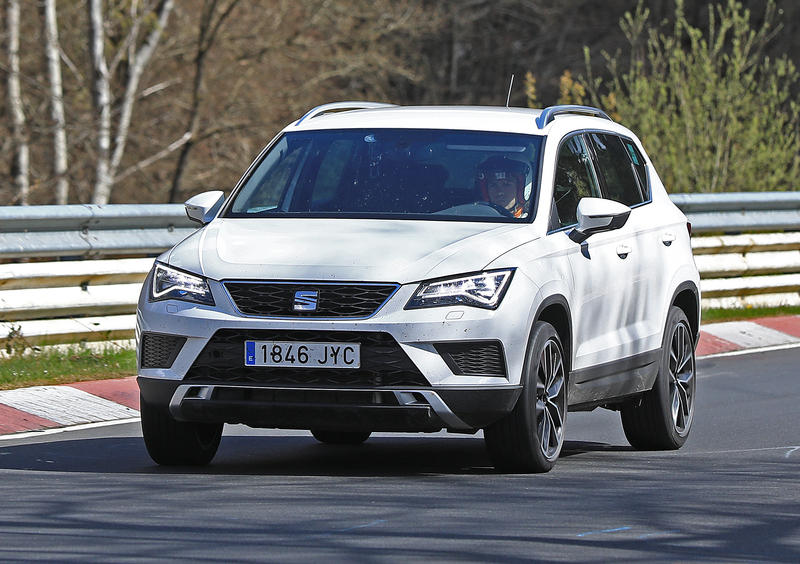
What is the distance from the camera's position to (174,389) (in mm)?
6672

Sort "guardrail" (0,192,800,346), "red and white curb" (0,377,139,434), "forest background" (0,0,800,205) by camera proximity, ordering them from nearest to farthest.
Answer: "red and white curb" (0,377,139,434) < "guardrail" (0,192,800,346) < "forest background" (0,0,800,205)

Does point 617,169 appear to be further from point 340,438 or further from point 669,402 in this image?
point 340,438

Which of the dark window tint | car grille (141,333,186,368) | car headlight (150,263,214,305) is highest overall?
the dark window tint

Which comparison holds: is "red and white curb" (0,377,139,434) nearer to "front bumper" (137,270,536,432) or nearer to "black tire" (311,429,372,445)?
"black tire" (311,429,372,445)

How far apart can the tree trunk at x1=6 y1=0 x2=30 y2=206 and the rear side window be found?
1374 cm

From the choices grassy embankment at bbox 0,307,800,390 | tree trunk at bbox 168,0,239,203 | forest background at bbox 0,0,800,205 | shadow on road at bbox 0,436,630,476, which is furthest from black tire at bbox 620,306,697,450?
tree trunk at bbox 168,0,239,203

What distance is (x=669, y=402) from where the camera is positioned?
27.5 feet

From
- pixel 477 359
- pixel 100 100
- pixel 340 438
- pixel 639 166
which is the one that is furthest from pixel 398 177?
pixel 100 100

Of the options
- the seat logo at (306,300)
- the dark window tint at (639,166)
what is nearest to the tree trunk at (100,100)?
the dark window tint at (639,166)

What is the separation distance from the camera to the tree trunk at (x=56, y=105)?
2111cm

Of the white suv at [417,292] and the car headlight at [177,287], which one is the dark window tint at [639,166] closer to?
the white suv at [417,292]

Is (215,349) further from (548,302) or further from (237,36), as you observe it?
(237,36)

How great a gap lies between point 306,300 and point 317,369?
287 mm

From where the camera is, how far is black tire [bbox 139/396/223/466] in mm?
7000
